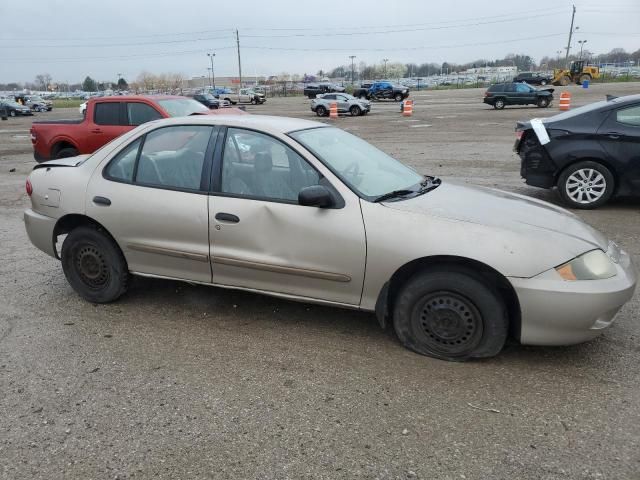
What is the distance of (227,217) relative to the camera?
379 centimetres

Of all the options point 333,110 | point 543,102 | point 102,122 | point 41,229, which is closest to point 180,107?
point 102,122

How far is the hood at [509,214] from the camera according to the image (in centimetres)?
332

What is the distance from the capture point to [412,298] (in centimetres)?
343

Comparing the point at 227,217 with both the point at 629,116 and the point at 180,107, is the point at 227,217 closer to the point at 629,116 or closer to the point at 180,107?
the point at 629,116

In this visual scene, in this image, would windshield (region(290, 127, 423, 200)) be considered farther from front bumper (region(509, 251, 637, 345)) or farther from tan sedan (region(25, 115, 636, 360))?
front bumper (region(509, 251, 637, 345))

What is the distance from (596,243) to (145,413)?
2964mm

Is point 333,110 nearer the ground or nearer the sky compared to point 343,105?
nearer the ground

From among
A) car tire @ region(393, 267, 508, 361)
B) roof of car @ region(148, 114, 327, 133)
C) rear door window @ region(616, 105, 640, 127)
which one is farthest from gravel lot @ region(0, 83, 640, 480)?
rear door window @ region(616, 105, 640, 127)

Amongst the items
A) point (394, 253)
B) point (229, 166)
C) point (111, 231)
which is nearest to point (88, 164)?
point (111, 231)

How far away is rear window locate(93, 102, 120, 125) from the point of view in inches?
412

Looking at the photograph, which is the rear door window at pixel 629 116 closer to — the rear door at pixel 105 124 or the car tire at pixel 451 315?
the car tire at pixel 451 315

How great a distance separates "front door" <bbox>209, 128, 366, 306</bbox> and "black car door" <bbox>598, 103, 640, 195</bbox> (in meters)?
5.12

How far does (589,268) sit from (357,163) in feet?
5.74

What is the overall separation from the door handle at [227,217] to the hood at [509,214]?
42.3 inches
